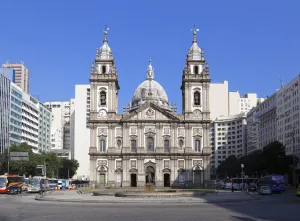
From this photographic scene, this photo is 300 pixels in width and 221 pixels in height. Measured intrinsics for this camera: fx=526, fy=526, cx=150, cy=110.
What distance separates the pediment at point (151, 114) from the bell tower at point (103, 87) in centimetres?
334

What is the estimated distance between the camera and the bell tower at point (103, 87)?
83.7 meters

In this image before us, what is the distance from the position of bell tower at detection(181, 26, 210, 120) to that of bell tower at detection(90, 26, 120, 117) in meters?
11.4

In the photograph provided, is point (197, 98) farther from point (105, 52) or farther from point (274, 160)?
point (274, 160)

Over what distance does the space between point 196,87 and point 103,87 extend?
1490 centimetres

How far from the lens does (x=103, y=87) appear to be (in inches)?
3322

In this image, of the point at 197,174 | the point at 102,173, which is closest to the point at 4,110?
the point at 102,173

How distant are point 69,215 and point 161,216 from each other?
4.80m

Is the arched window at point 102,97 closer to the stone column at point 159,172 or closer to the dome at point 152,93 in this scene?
the stone column at point 159,172

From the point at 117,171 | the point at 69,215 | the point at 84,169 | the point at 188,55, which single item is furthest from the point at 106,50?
the point at 84,169

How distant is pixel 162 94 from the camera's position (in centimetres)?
10062

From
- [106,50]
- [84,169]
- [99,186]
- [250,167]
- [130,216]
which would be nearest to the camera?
[130,216]

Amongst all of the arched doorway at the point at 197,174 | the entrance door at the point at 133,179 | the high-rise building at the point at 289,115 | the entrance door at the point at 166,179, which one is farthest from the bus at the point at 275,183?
the high-rise building at the point at 289,115

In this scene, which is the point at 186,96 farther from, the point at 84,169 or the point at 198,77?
the point at 84,169

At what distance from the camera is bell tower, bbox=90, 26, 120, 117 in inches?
3295
